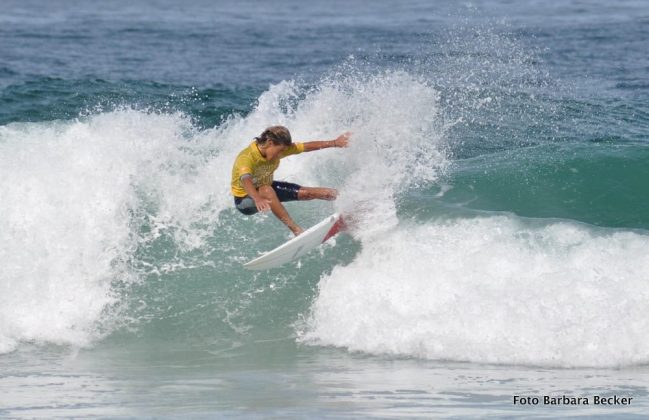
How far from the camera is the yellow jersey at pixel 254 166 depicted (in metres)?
9.77

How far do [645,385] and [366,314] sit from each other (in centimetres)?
290

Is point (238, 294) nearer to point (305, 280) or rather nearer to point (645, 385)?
point (305, 280)

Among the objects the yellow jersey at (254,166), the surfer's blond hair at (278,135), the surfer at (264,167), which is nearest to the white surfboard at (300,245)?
the surfer at (264,167)

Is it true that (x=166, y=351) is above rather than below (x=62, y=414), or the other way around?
below

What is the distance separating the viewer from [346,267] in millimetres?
10883


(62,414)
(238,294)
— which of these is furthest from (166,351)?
(62,414)

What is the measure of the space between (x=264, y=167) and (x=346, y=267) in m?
1.62

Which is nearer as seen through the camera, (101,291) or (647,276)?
(647,276)

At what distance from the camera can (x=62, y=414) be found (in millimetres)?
7094

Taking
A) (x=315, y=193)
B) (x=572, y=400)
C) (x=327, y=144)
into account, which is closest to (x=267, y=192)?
(x=315, y=193)

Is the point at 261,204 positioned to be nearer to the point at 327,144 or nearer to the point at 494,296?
the point at 327,144

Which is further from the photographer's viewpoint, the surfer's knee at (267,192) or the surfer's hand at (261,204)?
the surfer's knee at (267,192)

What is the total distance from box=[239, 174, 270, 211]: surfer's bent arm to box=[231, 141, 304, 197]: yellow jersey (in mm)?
52

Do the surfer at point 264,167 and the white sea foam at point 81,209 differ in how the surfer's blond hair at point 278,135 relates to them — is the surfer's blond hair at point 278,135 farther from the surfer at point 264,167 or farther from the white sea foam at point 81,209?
the white sea foam at point 81,209
